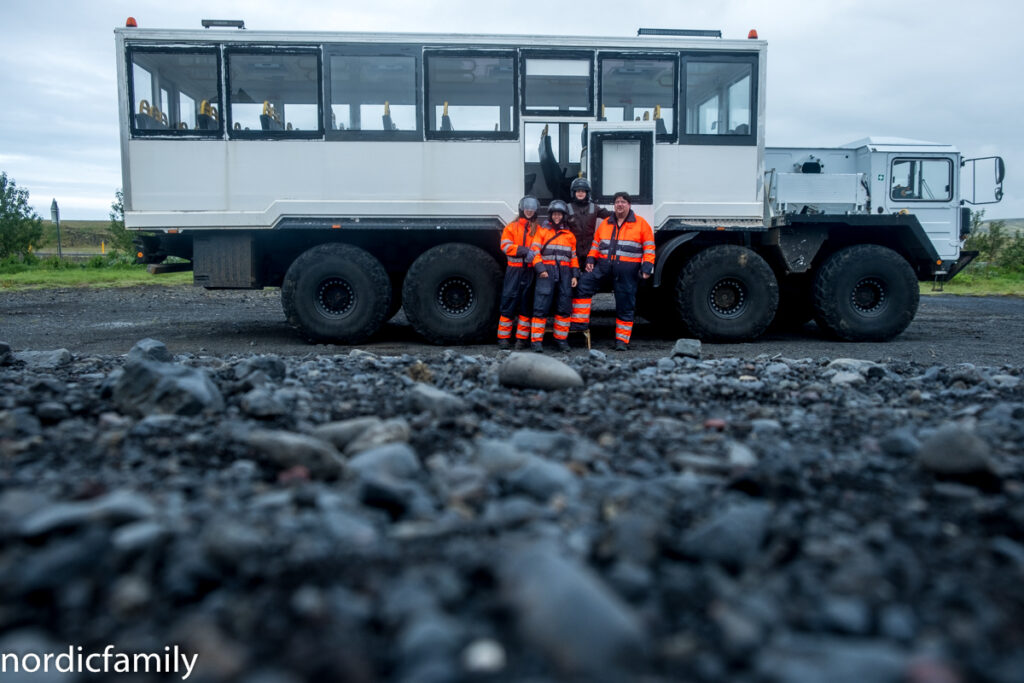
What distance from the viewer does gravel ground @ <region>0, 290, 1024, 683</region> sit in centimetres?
166

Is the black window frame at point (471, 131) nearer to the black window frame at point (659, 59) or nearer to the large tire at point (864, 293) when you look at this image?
the black window frame at point (659, 59)

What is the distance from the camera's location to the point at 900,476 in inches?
115

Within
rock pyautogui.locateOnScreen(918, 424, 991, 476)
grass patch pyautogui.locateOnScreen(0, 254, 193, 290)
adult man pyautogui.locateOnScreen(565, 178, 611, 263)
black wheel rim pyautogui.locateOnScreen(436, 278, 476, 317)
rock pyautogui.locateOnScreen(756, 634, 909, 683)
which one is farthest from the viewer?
grass patch pyautogui.locateOnScreen(0, 254, 193, 290)

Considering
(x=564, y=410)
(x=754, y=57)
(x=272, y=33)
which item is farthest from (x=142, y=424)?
(x=754, y=57)

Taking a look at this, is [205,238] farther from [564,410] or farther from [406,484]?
[406,484]

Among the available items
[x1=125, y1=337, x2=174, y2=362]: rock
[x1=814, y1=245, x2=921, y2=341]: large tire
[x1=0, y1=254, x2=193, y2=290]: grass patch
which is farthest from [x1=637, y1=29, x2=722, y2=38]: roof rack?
[x1=0, y1=254, x2=193, y2=290]: grass patch

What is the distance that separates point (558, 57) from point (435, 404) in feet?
19.7

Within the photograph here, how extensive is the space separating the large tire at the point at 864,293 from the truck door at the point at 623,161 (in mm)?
2357

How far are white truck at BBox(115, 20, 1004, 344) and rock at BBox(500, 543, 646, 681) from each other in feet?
23.6

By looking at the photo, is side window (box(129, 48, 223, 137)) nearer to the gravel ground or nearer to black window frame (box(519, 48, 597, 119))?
→ black window frame (box(519, 48, 597, 119))

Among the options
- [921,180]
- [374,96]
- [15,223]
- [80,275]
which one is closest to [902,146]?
[921,180]

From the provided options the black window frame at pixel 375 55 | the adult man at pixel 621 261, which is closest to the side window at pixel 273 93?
the black window frame at pixel 375 55

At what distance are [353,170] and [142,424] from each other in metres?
5.71

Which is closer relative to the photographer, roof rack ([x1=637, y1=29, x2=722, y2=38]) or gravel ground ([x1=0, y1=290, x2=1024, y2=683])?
gravel ground ([x1=0, y1=290, x2=1024, y2=683])
